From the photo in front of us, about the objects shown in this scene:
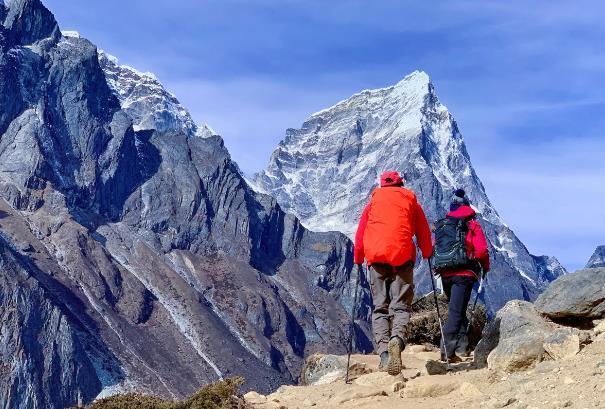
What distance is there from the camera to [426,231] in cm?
1240

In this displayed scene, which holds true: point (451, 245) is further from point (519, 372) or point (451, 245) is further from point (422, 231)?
point (519, 372)

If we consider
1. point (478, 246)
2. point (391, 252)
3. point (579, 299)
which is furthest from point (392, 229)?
point (579, 299)

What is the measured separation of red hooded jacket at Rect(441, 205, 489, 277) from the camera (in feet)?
43.1

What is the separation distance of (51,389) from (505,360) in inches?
7537

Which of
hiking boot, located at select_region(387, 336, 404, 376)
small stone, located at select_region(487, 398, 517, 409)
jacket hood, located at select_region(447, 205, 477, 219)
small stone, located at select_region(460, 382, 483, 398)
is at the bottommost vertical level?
small stone, located at select_region(487, 398, 517, 409)

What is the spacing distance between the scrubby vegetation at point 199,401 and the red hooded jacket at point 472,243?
157 inches

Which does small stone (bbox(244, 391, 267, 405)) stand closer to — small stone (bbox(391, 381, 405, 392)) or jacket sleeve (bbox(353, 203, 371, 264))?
small stone (bbox(391, 381, 405, 392))

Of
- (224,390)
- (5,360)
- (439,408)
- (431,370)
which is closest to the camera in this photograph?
(439,408)

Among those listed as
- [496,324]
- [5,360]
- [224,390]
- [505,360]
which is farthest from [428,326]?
[5,360]

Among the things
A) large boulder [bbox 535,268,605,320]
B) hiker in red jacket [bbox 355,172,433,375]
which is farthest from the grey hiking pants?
large boulder [bbox 535,268,605,320]

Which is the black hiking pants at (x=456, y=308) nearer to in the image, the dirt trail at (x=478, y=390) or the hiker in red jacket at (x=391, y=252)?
the dirt trail at (x=478, y=390)

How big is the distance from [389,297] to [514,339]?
199 centimetres

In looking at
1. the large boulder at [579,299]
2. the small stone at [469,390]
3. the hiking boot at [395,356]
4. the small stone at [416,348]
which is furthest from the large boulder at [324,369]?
the small stone at [469,390]

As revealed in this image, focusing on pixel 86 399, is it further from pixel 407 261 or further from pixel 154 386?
pixel 407 261
